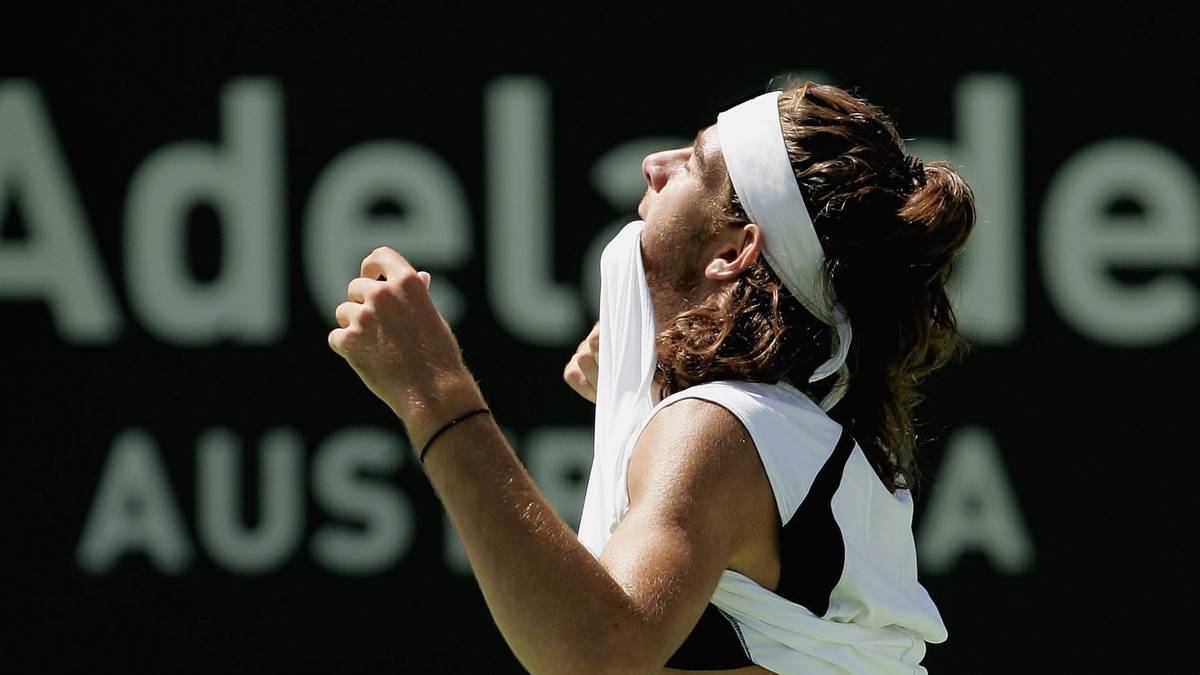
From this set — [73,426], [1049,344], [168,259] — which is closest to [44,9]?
[168,259]

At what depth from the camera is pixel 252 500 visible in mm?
4309

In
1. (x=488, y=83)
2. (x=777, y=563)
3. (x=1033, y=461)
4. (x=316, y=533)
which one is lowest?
(x=316, y=533)

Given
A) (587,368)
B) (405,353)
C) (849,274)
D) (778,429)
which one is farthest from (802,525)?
(587,368)

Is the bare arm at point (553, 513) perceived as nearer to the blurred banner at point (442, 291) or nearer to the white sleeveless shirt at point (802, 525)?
the white sleeveless shirt at point (802, 525)

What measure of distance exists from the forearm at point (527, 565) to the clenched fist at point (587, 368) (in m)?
0.74

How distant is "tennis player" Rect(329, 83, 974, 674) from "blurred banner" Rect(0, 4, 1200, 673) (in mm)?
2264

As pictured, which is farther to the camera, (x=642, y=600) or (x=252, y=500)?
(x=252, y=500)

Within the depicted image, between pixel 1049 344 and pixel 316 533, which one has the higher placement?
pixel 1049 344

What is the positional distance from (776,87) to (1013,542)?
1.33 m

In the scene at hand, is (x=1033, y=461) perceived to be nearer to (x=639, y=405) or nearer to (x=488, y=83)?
(x=488, y=83)

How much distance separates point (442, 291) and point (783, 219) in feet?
8.31

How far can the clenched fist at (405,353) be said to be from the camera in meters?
1.60

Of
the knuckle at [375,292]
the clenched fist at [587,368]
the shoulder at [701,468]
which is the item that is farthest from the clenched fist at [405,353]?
the clenched fist at [587,368]

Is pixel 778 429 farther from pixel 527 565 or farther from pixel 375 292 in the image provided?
pixel 375 292
